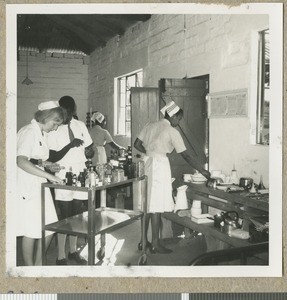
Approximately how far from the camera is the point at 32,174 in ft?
5.44

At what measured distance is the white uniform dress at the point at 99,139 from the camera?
169 cm

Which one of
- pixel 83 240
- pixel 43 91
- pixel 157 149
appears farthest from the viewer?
pixel 157 149

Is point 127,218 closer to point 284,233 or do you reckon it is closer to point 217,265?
point 217,265

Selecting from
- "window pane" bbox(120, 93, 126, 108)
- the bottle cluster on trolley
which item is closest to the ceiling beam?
"window pane" bbox(120, 93, 126, 108)

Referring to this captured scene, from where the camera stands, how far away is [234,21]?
1665mm

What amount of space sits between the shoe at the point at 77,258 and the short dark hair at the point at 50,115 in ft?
1.68

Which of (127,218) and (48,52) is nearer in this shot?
(48,52)

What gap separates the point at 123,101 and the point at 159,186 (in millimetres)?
435

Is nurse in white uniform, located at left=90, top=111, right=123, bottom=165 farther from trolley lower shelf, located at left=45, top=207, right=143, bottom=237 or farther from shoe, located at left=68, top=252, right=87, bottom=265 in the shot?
shoe, located at left=68, top=252, right=87, bottom=265

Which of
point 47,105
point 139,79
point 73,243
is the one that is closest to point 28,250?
point 73,243

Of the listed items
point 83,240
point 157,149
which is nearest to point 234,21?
point 157,149

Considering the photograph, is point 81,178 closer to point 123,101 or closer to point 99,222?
point 99,222

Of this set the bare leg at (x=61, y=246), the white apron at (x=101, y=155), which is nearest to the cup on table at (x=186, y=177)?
the white apron at (x=101, y=155)

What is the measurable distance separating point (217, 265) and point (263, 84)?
2.42 ft
